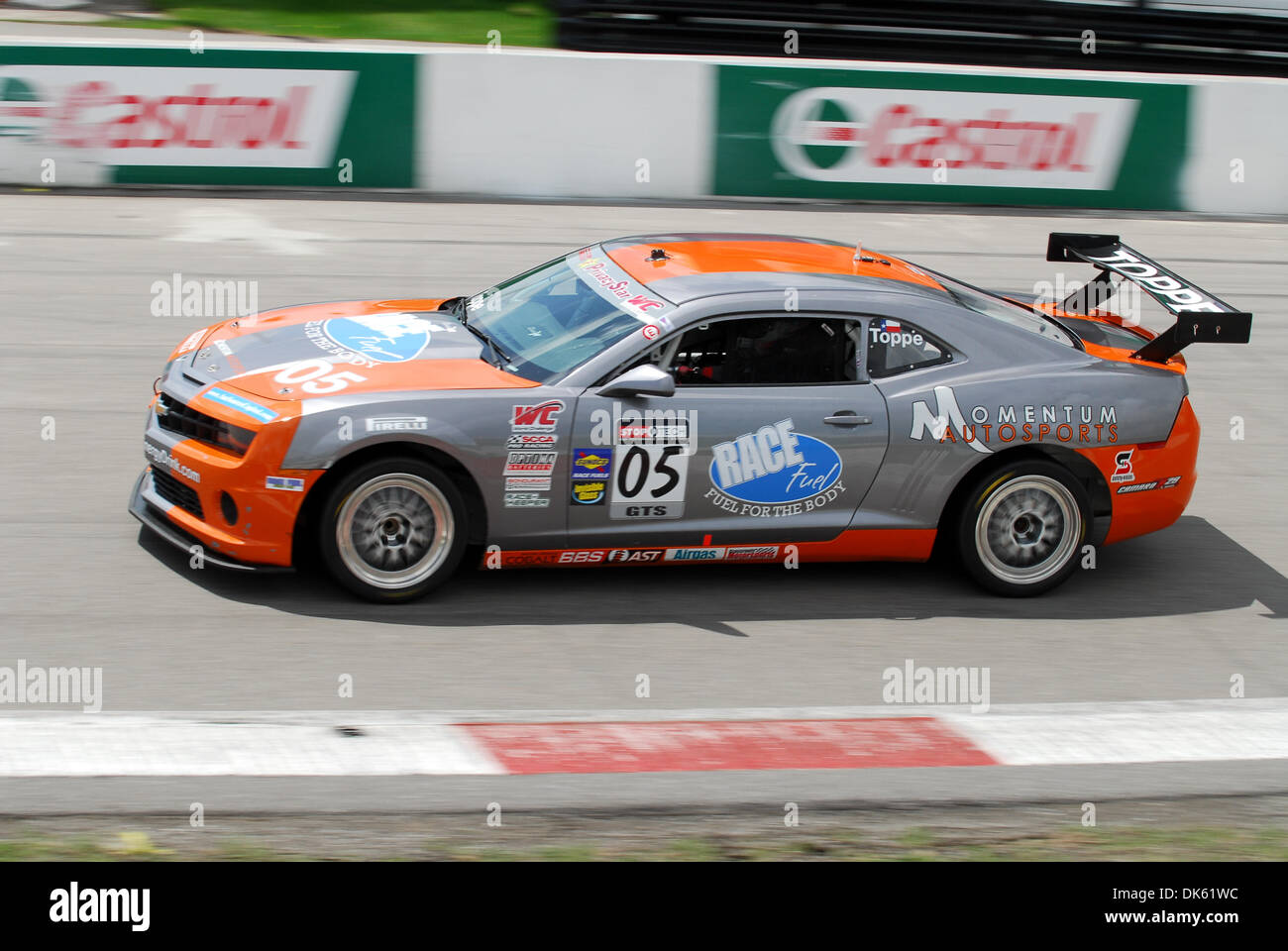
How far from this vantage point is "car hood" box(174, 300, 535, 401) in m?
6.24

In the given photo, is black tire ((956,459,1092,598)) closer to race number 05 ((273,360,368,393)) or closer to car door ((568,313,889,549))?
car door ((568,313,889,549))

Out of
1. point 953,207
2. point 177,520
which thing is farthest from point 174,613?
point 953,207

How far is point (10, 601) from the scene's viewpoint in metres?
6.19

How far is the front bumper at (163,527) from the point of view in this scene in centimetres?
611

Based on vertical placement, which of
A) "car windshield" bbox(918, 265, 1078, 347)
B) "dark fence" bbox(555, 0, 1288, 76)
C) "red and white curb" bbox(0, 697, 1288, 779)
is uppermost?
"dark fence" bbox(555, 0, 1288, 76)

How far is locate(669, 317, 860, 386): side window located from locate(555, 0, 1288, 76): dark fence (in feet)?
43.3

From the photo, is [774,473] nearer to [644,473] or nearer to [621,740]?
[644,473]

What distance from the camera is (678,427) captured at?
6.30 meters

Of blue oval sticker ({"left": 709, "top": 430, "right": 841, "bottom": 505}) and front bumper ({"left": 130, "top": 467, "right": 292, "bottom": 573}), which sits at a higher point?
blue oval sticker ({"left": 709, "top": 430, "right": 841, "bottom": 505})

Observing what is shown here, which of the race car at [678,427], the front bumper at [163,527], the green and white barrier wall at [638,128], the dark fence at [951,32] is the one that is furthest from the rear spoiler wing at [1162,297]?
the dark fence at [951,32]

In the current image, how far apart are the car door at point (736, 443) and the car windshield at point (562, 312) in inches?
9.9

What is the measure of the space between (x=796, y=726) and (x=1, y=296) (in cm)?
763

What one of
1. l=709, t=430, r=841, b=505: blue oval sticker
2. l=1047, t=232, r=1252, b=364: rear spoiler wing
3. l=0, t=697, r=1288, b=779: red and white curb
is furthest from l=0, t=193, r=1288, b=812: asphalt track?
l=1047, t=232, r=1252, b=364: rear spoiler wing
